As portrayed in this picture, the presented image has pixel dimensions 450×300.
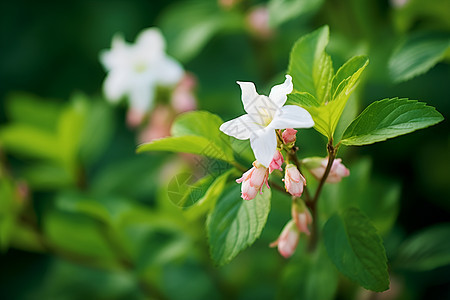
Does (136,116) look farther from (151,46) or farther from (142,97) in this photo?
(151,46)

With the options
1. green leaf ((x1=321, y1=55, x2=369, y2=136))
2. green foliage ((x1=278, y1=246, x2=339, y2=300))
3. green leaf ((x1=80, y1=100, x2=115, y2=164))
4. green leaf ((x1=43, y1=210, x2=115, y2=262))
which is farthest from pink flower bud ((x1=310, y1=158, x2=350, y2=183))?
green leaf ((x1=80, y1=100, x2=115, y2=164))

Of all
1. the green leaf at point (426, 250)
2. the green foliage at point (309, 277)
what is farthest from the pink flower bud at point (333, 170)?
the green leaf at point (426, 250)

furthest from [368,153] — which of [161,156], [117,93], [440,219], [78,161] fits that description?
[78,161]

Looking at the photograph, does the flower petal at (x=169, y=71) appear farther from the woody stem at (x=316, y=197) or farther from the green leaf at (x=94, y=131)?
the woody stem at (x=316, y=197)

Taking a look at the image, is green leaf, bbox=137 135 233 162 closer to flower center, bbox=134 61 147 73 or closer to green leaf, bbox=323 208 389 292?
green leaf, bbox=323 208 389 292

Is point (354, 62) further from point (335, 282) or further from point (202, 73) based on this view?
point (202, 73)

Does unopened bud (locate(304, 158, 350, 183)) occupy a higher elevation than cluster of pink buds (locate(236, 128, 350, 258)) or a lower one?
lower
